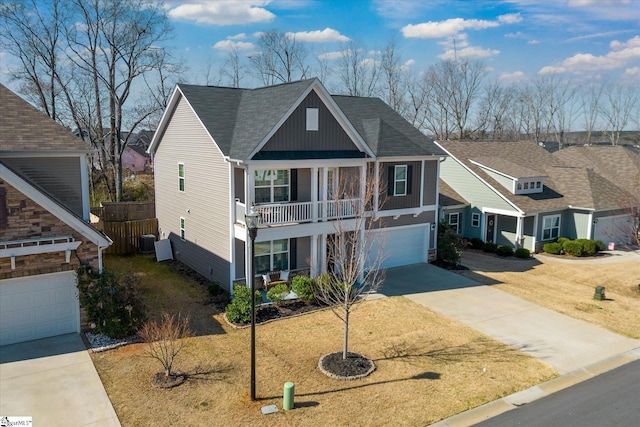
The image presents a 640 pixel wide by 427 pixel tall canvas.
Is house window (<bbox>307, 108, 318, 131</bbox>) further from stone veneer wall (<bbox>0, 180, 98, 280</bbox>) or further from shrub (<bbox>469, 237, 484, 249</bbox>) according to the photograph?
shrub (<bbox>469, 237, 484, 249</bbox>)

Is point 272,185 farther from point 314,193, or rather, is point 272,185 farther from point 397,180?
point 397,180

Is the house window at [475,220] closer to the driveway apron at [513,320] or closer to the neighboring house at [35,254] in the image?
the driveway apron at [513,320]

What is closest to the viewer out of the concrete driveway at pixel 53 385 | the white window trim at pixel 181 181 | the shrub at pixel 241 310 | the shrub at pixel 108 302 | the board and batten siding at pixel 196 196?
the concrete driveway at pixel 53 385

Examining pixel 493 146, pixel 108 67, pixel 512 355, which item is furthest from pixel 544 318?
pixel 108 67

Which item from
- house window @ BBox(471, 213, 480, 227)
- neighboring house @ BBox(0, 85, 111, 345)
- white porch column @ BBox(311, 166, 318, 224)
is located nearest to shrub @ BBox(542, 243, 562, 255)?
house window @ BBox(471, 213, 480, 227)

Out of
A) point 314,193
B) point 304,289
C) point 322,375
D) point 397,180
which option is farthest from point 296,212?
point 322,375

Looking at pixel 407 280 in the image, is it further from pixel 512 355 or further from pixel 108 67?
pixel 108 67

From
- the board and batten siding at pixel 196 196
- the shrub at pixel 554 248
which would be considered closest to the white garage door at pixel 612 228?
the shrub at pixel 554 248
